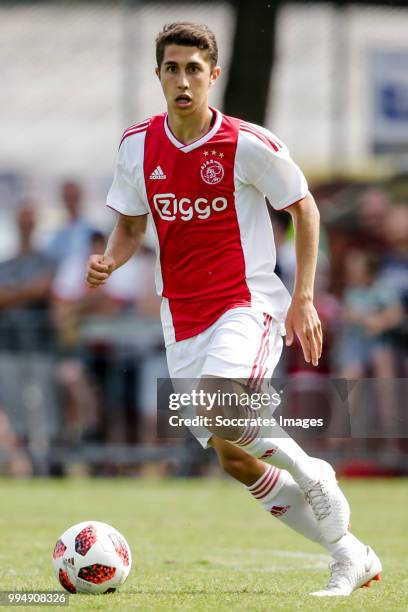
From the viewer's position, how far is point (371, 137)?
17.0m

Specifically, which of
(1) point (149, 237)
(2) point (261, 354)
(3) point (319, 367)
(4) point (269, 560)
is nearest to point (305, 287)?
(2) point (261, 354)

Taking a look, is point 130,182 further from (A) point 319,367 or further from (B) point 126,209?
(A) point 319,367

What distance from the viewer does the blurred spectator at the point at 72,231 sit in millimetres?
13570

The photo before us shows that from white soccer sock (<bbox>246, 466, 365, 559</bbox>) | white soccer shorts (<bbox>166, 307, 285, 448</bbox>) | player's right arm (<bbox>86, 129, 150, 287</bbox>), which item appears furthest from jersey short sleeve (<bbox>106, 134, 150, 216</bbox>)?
white soccer sock (<bbox>246, 466, 365, 559</bbox>)

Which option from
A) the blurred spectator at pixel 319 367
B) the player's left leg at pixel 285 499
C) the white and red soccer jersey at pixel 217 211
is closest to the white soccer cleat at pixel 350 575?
the player's left leg at pixel 285 499

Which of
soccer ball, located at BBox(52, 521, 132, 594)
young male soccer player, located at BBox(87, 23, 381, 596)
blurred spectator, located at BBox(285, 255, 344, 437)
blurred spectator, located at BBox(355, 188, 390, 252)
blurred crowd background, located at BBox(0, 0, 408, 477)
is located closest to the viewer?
soccer ball, located at BBox(52, 521, 132, 594)

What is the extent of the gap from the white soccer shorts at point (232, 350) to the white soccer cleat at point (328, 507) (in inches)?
21.0

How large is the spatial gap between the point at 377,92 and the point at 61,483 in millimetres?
6805

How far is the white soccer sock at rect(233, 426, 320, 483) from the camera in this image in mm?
5961

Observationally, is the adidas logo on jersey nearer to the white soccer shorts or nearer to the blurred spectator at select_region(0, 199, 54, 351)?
the white soccer shorts

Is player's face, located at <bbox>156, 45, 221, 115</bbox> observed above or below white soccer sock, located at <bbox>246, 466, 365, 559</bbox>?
above

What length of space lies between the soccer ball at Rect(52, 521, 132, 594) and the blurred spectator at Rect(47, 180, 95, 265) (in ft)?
25.0

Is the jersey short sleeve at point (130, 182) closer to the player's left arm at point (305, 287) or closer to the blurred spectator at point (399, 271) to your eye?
the player's left arm at point (305, 287)

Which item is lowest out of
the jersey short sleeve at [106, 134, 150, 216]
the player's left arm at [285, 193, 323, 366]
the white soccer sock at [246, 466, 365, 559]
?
the white soccer sock at [246, 466, 365, 559]
